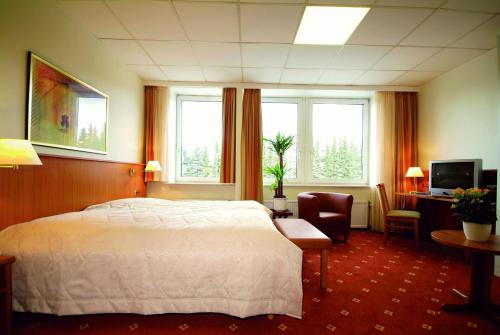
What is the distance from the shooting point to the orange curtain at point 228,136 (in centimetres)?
446

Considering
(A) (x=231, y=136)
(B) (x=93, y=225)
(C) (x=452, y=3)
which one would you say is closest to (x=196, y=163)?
(A) (x=231, y=136)

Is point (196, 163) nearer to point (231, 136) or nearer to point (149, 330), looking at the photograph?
point (231, 136)

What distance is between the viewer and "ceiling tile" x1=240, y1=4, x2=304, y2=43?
2.41 meters

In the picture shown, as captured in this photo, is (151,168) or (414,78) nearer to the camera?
(151,168)

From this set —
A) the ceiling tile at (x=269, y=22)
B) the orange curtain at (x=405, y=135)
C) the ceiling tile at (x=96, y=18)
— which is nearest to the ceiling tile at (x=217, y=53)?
the ceiling tile at (x=269, y=22)

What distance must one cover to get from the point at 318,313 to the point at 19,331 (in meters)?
2.05

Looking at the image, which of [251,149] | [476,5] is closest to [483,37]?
[476,5]

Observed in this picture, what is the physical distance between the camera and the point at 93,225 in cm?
183

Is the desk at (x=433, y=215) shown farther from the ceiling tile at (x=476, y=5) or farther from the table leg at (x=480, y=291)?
the ceiling tile at (x=476, y=5)

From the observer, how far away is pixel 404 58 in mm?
3400

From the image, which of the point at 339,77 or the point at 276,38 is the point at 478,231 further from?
the point at 339,77

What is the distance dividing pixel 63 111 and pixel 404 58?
425cm

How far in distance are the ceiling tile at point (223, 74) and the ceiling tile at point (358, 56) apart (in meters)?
1.51

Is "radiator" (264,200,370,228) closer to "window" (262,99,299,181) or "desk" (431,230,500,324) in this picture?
"window" (262,99,299,181)
